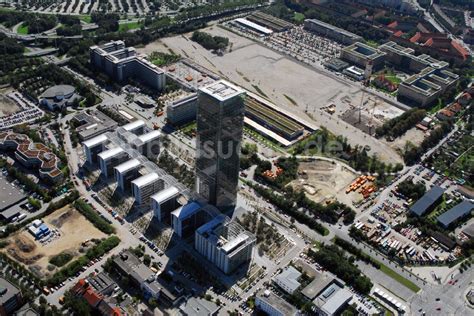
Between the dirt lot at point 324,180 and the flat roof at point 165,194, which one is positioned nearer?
the flat roof at point 165,194

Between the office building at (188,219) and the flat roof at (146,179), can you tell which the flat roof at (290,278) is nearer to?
the office building at (188,219)

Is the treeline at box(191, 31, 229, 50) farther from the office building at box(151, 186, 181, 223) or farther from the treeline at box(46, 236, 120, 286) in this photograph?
the treeline at box(46, 236, 120, 286)

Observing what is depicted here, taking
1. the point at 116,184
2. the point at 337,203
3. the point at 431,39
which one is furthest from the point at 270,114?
the point at 431,39

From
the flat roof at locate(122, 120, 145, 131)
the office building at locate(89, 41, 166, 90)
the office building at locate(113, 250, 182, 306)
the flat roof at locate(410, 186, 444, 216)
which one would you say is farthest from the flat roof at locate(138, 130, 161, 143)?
the flat roof at locate(410, 186, 444, 216)

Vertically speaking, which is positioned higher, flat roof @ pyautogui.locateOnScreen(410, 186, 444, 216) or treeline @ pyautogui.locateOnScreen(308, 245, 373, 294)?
flat roof @ pyautogui.locateOnScreen(410, 186, 444, 216)

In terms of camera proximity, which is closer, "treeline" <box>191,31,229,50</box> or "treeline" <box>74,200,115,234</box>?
"treeline" <box>74,200,115,234</box>

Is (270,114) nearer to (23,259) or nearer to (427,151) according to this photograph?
(427,151)

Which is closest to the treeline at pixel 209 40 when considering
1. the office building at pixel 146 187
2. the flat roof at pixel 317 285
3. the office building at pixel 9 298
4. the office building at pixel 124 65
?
the office building at pixel 124 65
